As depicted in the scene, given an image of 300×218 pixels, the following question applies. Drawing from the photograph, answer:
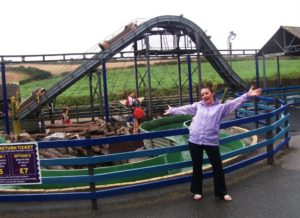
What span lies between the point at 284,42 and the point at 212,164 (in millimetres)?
23537

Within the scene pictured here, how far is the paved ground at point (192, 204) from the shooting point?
18.0 ft

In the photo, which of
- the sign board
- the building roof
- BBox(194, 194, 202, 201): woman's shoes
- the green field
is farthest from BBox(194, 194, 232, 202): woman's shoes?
the green field

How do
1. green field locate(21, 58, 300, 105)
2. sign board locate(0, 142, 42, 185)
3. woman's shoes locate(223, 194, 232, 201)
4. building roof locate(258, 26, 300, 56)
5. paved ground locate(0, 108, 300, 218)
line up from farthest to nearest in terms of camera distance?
green field locate(21, 58, 300, 105) → building roof locate(258, 26, 300, 56) → woman's shoes locate(223, 194, 232, 201) → sign board locate(0, 142, 42, 185) → paved ground locate(0, 108, 300, 218)

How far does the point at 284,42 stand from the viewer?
27.4m

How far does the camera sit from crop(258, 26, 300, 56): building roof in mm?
26919

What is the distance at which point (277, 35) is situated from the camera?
93.4 ft

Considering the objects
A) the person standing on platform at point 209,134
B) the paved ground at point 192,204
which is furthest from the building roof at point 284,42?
the person standing on platform at point 209,134

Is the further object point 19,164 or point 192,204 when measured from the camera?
point 192,204

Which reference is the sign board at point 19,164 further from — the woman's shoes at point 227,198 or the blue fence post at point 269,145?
the blue fence post at point 269,145

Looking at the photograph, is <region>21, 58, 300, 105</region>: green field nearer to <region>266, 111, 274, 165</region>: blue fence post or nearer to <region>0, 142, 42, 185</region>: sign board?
<region>266, 111, 274, 165</region>: blue fence post

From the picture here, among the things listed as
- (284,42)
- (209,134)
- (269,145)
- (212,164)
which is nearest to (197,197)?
(212,164)

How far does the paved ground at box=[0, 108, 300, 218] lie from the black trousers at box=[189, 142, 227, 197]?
0.58 feet

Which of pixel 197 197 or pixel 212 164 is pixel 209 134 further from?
pixel 197 197

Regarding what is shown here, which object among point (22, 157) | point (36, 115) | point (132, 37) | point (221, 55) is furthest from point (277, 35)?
point (22, 157)
